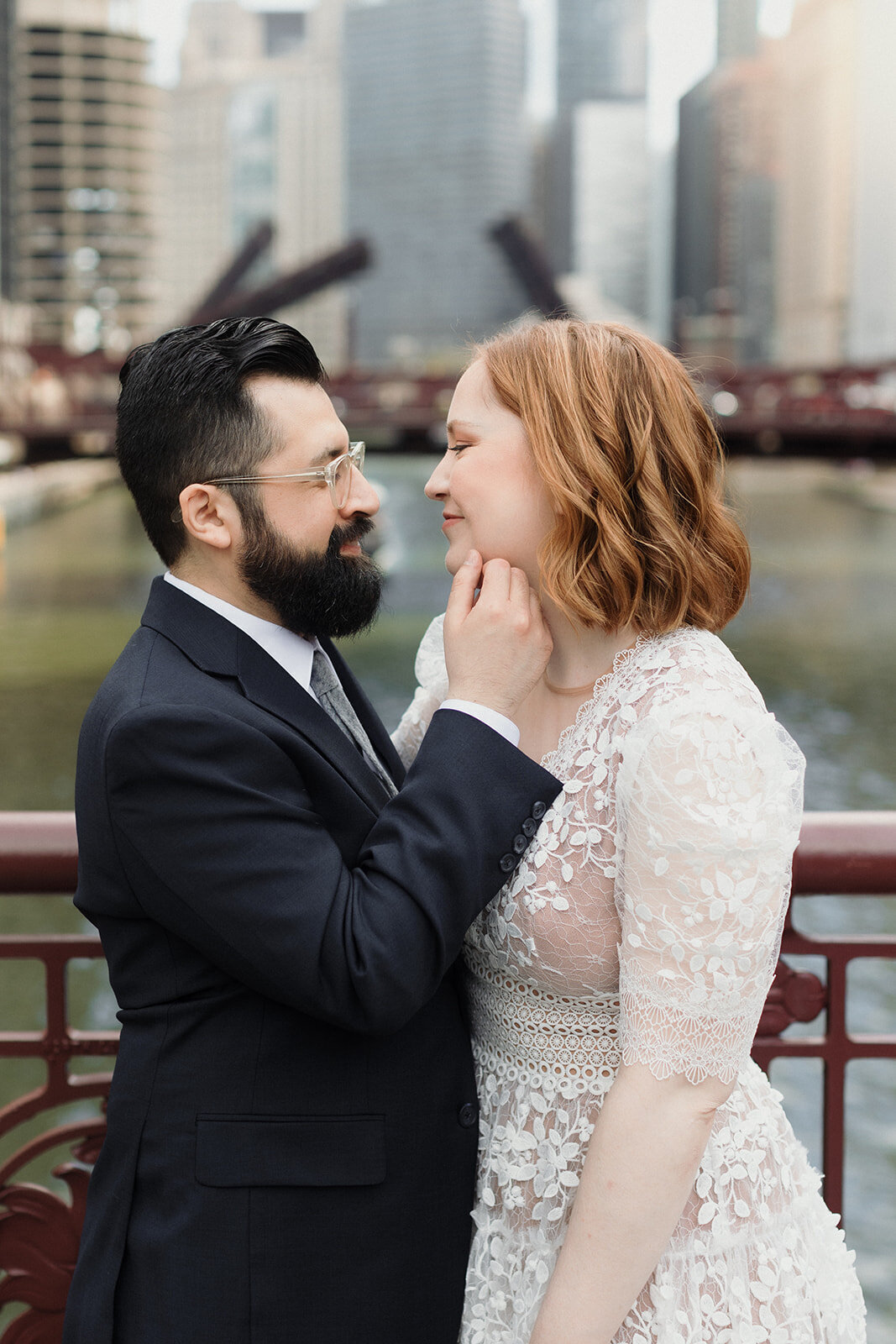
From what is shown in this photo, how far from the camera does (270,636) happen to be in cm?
146

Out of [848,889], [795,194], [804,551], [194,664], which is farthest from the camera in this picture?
[795,194]

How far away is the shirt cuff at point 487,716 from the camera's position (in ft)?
4.33

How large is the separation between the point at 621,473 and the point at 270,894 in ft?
1.80

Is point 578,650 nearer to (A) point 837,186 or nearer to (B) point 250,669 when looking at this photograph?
(B) point 250,669

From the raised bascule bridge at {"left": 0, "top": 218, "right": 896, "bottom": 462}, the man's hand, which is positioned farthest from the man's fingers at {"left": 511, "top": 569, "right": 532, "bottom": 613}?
the raised bascule bridge at {"left": 0, "top": 218, "right": 896, "bottom": 462}

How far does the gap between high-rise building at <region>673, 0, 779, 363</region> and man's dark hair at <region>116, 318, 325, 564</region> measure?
89.6 metres

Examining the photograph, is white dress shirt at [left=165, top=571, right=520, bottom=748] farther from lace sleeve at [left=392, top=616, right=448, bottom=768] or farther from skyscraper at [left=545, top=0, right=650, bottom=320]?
skyscraper at [left=545, top=0, right=650, bottom=320]

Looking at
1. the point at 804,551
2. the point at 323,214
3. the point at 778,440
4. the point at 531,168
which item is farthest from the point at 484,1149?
the point at 323,214

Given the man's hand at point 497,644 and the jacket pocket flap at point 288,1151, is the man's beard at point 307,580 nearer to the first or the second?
the man's hand at point 497,644

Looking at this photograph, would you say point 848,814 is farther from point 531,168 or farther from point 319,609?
point 531,168

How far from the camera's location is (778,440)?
84.7 feet

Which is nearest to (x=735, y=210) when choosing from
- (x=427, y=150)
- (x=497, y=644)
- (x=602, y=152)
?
(x=602, y=152)

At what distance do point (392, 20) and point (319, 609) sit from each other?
5171 inches

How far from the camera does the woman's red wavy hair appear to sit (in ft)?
4.41
